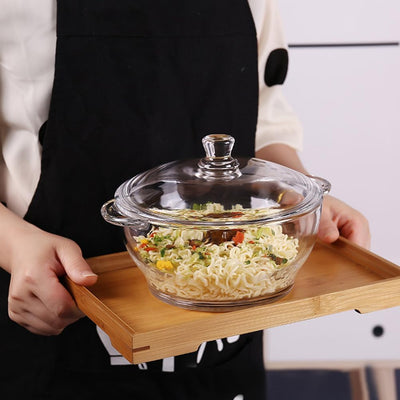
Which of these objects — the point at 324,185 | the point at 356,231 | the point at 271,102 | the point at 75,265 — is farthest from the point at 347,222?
the point at 75,265

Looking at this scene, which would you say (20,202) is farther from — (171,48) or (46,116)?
(171,48)

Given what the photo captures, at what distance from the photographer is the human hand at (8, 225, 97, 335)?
2.57ft

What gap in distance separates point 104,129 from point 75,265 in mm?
262

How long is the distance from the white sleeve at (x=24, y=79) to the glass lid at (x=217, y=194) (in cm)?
19

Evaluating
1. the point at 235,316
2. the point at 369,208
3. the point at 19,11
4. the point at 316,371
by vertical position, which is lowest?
the point at 316,371

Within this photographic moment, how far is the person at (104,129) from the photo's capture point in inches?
36.7

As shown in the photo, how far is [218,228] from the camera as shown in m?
0.72

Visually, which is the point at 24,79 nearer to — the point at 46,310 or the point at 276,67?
the point at 46,310

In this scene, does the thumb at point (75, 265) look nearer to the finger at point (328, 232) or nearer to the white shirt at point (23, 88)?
the white shirt at point (23, 88)

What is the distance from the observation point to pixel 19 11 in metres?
0.91

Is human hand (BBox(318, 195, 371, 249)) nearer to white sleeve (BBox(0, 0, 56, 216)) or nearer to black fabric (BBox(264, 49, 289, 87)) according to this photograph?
black fabric (BBox(264, 49, 289, 87))

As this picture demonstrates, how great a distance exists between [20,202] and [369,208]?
1084mm

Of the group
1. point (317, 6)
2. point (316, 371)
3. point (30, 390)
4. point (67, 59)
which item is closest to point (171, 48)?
point (67, 59)

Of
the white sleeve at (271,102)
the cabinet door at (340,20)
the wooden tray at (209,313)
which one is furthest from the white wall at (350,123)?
the wooden tray at (209,313)
